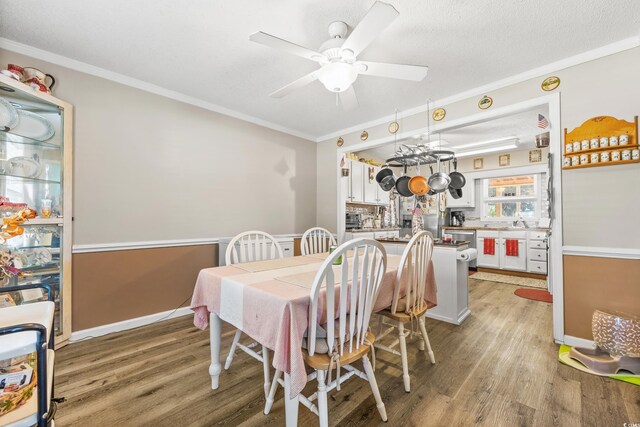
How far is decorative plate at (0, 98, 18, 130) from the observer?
1.92 metres

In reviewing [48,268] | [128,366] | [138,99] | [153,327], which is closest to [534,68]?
[138,99]

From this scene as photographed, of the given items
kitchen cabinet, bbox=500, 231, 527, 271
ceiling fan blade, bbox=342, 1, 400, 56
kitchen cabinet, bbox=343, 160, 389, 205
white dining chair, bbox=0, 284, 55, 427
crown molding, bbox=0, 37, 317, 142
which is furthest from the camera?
kitchen cabinet, bbox=500, 231, 527, 271

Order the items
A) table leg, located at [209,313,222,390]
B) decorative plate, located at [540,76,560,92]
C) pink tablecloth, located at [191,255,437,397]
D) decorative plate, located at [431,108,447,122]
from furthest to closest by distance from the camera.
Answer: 1. decorative plate, located at [431,108,447,122]
2. decorative plate, located at [540,76,560,92]
3. table leg, located at [209,313,222,390]
4. pink tablecloth, located at [191,255,437,397]

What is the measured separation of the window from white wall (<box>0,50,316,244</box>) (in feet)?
14.5

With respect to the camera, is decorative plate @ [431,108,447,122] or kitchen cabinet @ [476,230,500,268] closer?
decorative plate @ [431,108,447,122]

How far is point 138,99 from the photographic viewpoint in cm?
269

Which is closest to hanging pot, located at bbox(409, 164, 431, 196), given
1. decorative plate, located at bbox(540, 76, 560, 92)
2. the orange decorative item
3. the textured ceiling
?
the orange decorative item

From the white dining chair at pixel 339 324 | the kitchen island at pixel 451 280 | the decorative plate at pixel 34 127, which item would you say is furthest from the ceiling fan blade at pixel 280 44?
the kitchen island at pixel 451 280

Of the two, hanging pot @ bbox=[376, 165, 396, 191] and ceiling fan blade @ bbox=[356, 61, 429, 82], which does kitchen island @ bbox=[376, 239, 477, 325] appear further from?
ceiling fan blade @ bbox=[356, 61, 429, 82]

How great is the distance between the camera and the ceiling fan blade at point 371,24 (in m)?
1.28

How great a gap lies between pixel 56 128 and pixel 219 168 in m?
1.43

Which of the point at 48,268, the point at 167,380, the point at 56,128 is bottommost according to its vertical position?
the point at 167,380

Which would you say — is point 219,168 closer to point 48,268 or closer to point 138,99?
point 138,99

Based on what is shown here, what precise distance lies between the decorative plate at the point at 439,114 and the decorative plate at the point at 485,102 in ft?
1.16
